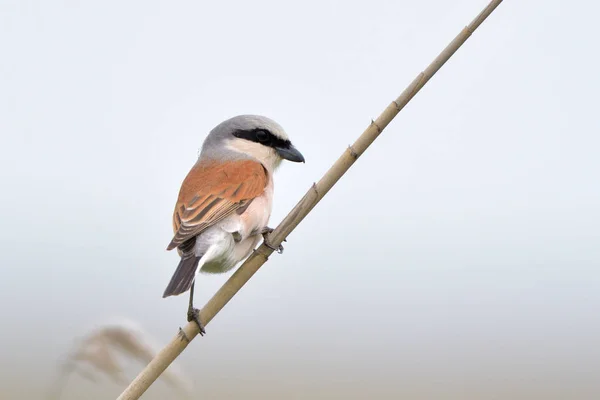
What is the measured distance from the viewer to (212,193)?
2352 millimetres

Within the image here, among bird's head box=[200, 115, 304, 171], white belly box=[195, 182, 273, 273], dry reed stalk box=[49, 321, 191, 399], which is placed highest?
bird's head box=[200, 115, 304, 171]

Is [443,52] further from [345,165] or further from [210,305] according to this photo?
[210,305]

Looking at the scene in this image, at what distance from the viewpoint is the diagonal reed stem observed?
1248 millimetres

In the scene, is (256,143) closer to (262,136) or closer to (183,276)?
(262,136)

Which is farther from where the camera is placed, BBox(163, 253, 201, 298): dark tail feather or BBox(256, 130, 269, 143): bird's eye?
BBox(256, 130, 269, 143): bird's eye

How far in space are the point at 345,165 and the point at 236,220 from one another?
3.06 ft

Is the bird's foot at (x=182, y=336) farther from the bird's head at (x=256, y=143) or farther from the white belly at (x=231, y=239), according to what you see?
the bird's head at (x=256, y=143)

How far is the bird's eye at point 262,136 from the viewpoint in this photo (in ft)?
8.77

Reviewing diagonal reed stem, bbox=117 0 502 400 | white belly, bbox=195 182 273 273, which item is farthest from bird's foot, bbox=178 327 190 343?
white belly, bbox=195 182 273 273

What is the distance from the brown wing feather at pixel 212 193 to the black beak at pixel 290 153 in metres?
0.10

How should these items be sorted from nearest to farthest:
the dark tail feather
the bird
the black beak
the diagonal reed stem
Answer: the diagonal reed stem, the dark tail feather, the bird, the black beak

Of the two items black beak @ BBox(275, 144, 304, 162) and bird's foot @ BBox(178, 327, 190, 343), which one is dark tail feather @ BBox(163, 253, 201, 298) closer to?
bird's foot @ BBox(178, 327, 190, 343)

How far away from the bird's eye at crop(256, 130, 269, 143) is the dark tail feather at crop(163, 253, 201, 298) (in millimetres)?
734

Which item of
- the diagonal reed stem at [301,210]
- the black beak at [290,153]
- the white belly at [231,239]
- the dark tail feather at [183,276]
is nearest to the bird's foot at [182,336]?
the diagonal reed stem at [301,210]
